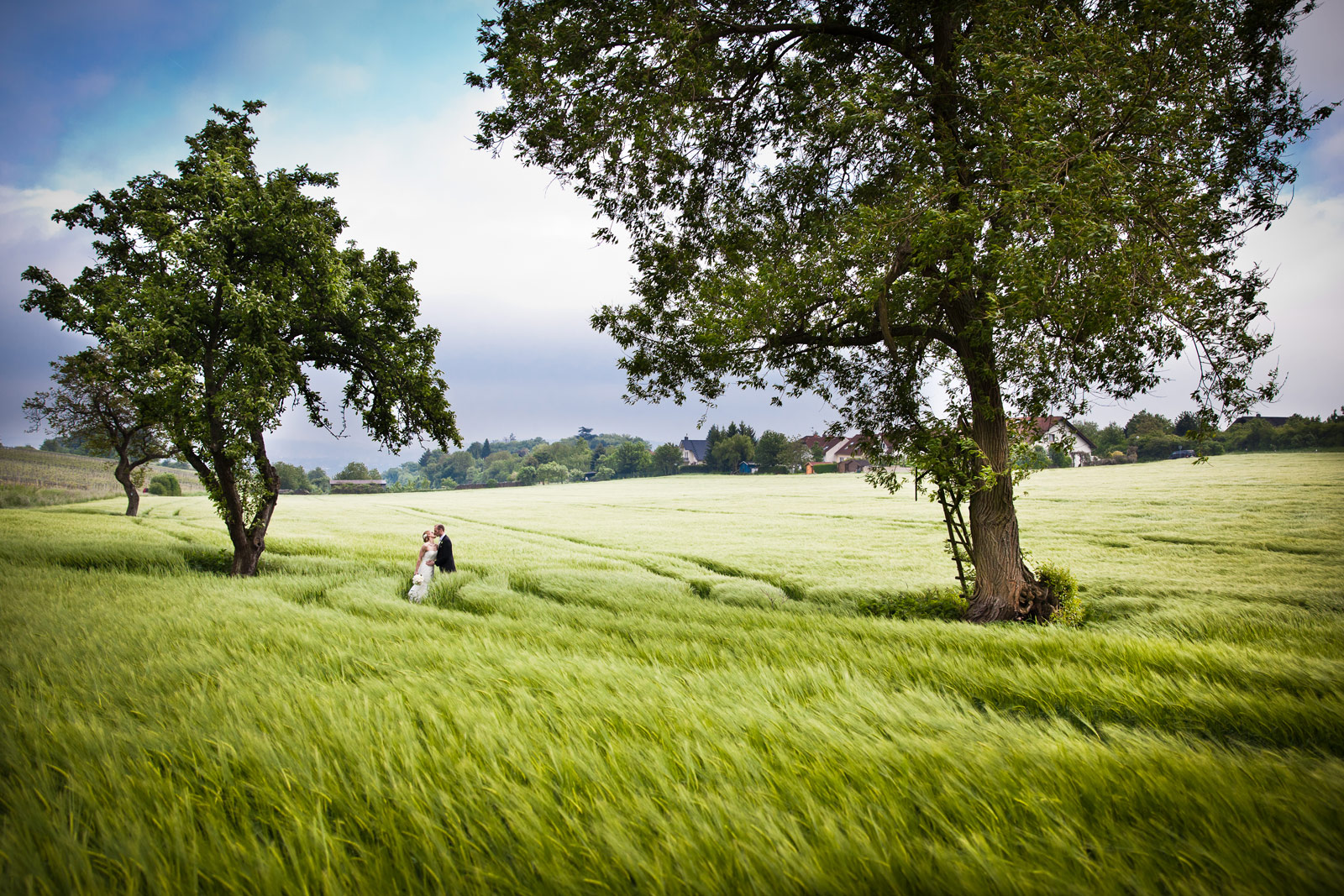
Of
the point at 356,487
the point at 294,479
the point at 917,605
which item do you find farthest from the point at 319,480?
the point at 917,605

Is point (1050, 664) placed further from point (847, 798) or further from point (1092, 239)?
point (1092, 239)

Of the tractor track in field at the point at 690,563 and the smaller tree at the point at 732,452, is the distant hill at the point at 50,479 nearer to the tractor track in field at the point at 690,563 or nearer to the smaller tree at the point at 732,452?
the tractor track in field at the point at 690,563

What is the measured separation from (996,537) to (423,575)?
11.5 m

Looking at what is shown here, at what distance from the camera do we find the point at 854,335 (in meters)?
8.87

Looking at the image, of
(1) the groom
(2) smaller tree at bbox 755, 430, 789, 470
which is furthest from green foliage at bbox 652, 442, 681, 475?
(1) the groom

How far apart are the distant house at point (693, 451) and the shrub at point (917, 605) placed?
8690cm

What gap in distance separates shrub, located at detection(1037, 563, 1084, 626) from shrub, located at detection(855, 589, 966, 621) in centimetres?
146

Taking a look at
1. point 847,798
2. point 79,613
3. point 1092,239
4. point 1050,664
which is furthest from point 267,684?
point 1092,239

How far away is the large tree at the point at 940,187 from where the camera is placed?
5.30m

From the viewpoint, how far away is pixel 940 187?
22.0 ft

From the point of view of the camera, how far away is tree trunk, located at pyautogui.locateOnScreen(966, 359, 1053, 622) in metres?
8.27

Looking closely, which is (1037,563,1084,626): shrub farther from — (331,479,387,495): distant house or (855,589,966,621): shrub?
(331,479,387,495): distant house

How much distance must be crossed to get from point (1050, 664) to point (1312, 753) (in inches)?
62.3

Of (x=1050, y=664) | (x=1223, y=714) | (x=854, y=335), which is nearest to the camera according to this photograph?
(x=1223, y=714)
